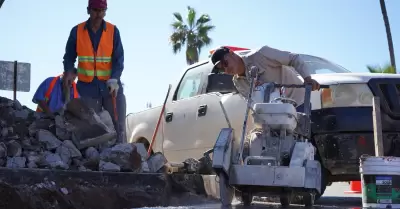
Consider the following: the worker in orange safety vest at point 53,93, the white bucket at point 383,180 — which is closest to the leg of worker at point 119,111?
the worker in orange safety vest at point 53,93

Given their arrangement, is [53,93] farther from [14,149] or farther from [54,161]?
[54,161]

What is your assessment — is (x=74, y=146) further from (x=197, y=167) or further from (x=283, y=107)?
(x=283, y=107)

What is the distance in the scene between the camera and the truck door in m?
8.35

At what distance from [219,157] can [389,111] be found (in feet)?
7.18

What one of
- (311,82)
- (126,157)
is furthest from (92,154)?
(311,82)

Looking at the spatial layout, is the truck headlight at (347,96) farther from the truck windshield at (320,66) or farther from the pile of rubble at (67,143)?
the pile of rubble at (67,143)

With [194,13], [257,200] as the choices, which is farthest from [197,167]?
[194,13]

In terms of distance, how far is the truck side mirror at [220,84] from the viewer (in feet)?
25.8

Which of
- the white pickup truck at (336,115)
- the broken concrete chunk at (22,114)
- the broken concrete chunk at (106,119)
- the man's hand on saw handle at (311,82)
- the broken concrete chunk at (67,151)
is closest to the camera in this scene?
the broken concrete chunk at (67,151)

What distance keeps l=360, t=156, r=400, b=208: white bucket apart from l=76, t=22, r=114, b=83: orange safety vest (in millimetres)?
3173

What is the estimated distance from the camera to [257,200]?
6.77m

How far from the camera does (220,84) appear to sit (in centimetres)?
808

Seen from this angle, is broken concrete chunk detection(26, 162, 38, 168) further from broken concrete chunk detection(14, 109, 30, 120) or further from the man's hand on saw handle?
the man's hand on saw handle

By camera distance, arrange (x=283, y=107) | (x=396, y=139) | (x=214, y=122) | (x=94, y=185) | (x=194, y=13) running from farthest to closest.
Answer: (x=194, y=13) < (x=214, y=122) < (x=396, y=139) < (x=283, y=107) < (x=94, y=185)
